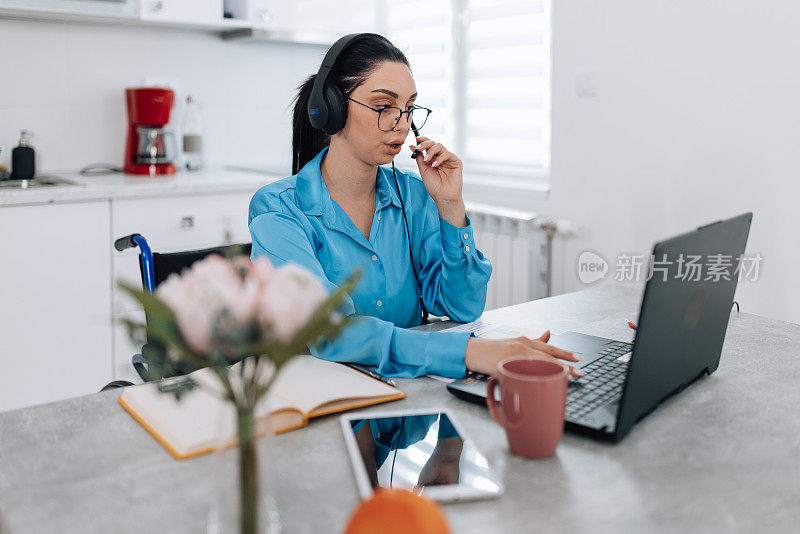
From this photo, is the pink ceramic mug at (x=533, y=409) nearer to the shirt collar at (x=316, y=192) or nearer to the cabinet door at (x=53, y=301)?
the shirt collar at (x=316, y=192)

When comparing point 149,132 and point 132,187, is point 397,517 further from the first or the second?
point 149,132

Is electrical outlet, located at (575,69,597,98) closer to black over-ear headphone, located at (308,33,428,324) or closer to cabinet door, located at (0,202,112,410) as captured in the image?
black over-ear headphone, located at (308,33,428,324)

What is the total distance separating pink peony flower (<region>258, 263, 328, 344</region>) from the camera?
1.76 ft

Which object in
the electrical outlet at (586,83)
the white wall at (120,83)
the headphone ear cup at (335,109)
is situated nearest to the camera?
the headphone ear cup at (335,109)

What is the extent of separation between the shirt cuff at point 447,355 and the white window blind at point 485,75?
6.20 feet

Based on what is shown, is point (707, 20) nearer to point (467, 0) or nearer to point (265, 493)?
point (467, 0)

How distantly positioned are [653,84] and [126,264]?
1.88m

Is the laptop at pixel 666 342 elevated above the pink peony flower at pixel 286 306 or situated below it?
below

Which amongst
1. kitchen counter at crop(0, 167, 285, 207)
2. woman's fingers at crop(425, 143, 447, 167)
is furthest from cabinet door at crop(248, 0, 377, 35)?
woman's fingers at crop(425, 143, 447, 167)

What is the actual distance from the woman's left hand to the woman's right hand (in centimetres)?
56

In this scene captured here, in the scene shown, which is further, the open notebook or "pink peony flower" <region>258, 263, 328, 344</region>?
the open notebook

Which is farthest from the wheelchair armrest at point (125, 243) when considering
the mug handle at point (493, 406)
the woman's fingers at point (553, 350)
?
the mug handle at point (493, 406)

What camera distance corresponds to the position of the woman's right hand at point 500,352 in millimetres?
1080

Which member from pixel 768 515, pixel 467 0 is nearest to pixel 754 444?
pixel 768 515
